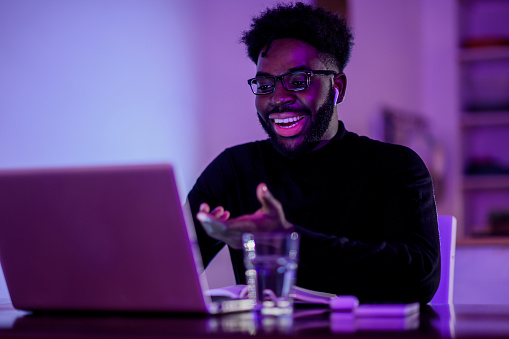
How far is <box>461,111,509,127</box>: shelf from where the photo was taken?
14.8 ft

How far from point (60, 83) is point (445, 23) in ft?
11.3

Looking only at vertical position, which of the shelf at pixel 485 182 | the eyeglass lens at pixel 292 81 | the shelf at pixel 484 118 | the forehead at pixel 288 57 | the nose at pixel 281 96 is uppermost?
the forehead at pixel 288 57

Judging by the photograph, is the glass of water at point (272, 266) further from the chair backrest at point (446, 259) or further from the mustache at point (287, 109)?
the mustache at point (287, 109)

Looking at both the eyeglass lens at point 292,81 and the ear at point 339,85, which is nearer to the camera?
the eyeglass lens at point 292,81

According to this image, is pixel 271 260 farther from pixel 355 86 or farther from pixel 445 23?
pixel 445 23

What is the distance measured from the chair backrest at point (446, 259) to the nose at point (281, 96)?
52 cm

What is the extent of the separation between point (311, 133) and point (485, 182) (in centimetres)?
306

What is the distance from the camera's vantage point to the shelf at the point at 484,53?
4492mm

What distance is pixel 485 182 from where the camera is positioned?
14.9 feet

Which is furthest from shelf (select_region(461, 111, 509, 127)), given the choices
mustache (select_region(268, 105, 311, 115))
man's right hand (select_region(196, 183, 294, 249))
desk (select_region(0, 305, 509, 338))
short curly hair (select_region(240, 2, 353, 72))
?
man's right hand (select_region(196, 183, 294, 249))

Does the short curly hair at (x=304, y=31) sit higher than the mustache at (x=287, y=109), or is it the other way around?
the short curly hair at (x=304, y=31)

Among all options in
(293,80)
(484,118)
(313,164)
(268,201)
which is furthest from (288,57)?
(484,118)

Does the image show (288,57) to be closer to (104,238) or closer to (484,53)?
(104,238)

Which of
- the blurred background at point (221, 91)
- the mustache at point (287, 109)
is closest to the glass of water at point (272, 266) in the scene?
the blurred background at point (221, 91)
